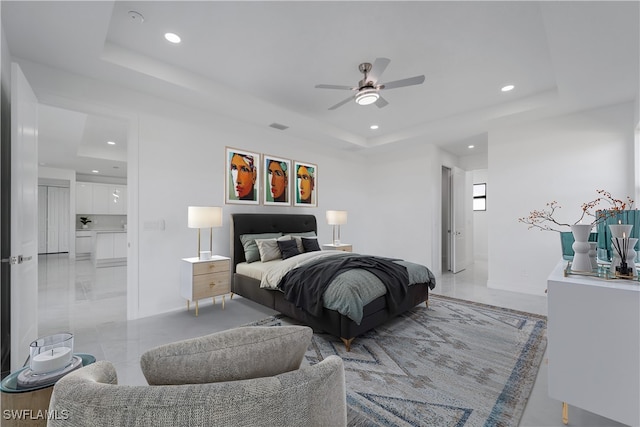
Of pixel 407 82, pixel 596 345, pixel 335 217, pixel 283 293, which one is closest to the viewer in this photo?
pixel 596 345

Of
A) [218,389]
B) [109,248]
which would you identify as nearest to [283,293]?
[218,389]

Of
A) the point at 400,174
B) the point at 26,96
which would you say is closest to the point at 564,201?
the point at 400,174

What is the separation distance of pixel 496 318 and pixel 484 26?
308cm

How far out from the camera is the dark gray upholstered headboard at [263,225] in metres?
4.29

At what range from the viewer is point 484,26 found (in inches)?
104

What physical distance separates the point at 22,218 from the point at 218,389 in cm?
254

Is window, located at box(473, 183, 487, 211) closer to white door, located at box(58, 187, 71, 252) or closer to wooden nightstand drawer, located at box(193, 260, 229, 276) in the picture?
wooden nightstand drawer, located at box(193, 260, 229, 276)

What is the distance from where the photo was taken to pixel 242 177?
4594mm

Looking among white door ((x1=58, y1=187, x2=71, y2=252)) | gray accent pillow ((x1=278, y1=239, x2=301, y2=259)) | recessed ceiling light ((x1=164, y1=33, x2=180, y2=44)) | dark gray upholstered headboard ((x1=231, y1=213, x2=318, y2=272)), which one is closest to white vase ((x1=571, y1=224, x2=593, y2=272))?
gray accent pillow ((x1=278, y1=239, x2=301, y2=259))

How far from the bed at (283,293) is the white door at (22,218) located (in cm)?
207

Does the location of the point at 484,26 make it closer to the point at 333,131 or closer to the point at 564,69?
the point at 564,69

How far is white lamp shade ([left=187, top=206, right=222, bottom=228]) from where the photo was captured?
3605 millimetres

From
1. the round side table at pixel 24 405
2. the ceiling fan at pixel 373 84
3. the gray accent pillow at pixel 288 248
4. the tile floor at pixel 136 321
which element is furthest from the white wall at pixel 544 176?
the round side table at pixel 24 405

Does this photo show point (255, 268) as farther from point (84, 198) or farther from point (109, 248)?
point (84, 198)
